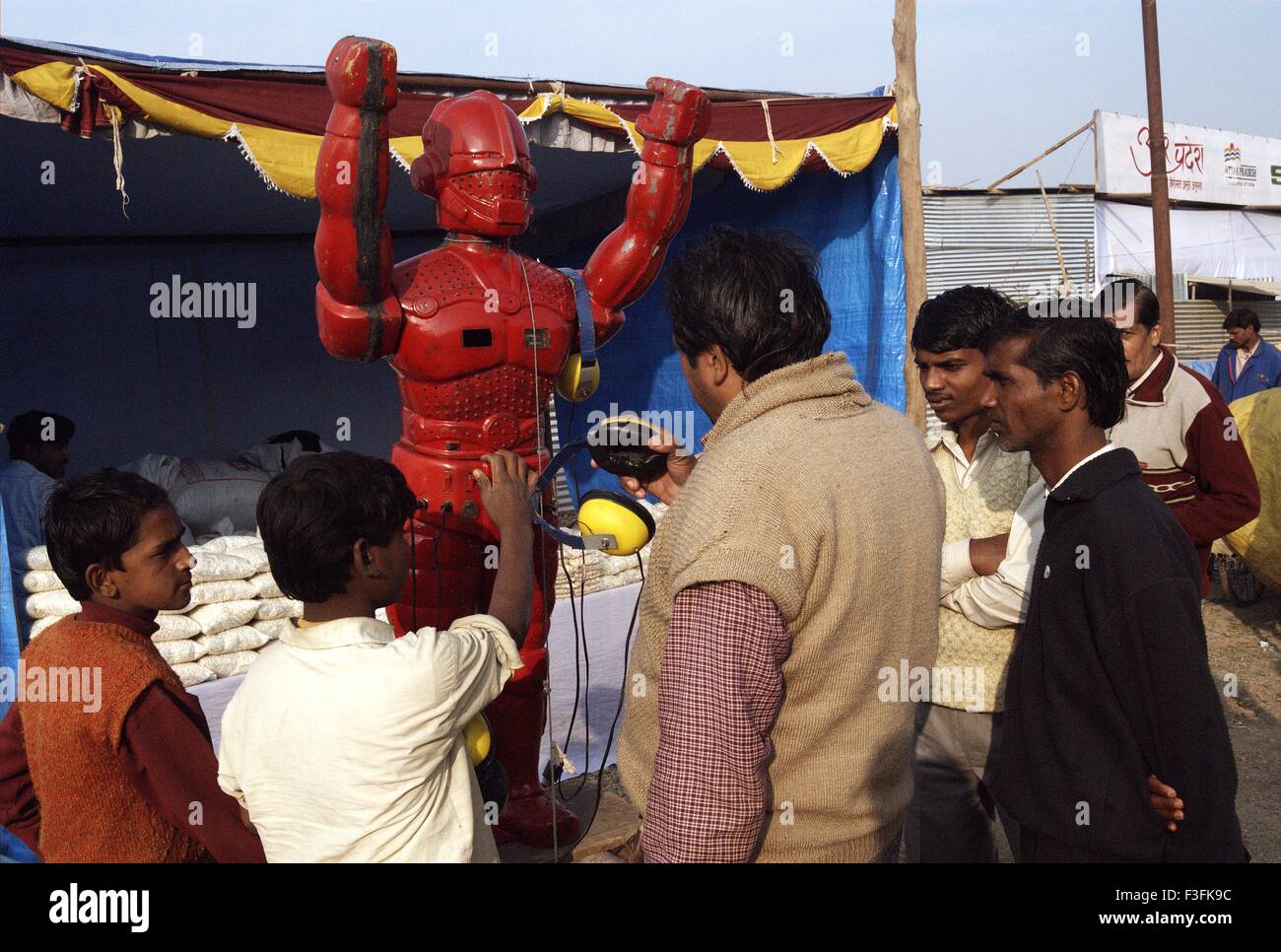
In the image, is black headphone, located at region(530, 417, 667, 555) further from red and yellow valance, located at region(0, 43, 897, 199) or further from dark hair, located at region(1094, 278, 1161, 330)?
red and yellow valance, located at region(0, 43, 897, 199)

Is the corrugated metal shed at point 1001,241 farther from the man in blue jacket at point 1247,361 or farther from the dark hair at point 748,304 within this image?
the dark hair at point 748,304

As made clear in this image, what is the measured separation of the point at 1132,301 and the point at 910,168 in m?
3.25

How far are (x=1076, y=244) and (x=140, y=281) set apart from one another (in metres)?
8.76

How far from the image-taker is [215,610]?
4277 millimetres

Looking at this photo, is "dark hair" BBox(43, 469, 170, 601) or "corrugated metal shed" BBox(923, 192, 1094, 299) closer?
"dark hair" BBox(43, 469, 170, 601)

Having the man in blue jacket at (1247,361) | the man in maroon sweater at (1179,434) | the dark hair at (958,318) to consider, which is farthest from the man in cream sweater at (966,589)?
the man in blue jacket at (1247,361)

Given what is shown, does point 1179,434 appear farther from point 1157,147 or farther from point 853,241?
point 1157,147

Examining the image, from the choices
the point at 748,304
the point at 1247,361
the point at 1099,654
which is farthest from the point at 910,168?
the point at 748,304

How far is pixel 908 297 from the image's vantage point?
6438 mm

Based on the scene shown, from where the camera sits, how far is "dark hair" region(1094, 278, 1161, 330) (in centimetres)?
316

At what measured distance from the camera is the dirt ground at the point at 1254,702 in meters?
4.05

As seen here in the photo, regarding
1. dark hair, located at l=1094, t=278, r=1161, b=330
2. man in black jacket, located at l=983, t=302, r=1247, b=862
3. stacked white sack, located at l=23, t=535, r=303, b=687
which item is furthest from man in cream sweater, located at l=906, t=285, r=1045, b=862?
stacked white sack, located at l=23, t=535, r=303, b=687

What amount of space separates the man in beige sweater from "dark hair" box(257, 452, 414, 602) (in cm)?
44

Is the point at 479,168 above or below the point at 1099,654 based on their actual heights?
above
